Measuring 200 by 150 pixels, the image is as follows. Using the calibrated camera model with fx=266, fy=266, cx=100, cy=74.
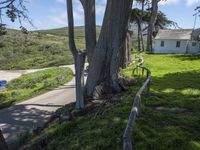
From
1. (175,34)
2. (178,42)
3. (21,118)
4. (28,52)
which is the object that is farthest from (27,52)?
(21,118)

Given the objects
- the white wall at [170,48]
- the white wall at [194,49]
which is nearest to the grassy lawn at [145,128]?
the white wall at [194,49]

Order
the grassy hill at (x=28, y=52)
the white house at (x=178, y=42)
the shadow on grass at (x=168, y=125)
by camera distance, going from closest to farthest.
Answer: the shadow on grass at (x=168, y=125), the white house at (x=178, y=42), the grassy hill at (x=28, y=52)

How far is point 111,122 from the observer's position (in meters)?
7.33

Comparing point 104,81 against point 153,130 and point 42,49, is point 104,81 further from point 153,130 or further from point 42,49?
point 42,49

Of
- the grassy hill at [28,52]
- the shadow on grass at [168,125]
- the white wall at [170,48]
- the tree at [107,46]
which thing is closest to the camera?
the shadow on grass at [168,125]

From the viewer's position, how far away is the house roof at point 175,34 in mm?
43297

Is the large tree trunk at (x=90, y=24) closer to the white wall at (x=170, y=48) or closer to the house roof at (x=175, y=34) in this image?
the white wall at (x=170, y=48)

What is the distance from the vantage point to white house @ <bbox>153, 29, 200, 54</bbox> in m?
42.4

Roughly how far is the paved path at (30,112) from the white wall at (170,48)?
29178mm

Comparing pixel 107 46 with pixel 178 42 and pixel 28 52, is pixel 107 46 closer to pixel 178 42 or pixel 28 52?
pixel 178 42

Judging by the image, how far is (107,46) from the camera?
11125 mm

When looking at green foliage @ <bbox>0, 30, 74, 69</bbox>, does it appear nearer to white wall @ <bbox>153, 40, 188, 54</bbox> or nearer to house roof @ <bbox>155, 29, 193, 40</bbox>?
white wall @ <bbox>153, 40, 188, 54</bbox>

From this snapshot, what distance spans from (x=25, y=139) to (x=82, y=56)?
380cm

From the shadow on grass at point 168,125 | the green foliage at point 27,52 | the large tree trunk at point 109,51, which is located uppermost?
the large tree trunk at point 109,51
